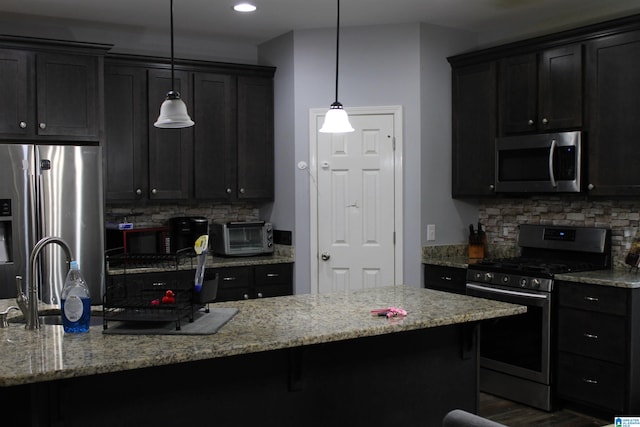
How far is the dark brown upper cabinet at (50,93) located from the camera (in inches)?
169

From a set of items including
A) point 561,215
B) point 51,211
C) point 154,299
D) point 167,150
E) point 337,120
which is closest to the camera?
point 154,299

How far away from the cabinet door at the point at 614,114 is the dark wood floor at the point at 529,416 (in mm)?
1350

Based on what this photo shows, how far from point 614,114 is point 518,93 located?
73cm

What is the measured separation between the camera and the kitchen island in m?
2.09

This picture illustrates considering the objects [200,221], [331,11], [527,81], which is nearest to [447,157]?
[527,81]

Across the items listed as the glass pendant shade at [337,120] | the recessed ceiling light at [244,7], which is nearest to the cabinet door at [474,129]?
the recessed ceiling light at [244,7]

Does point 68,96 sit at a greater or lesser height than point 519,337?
greater

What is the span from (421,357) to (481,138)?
2367mm

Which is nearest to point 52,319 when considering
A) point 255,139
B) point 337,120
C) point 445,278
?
point 337,120

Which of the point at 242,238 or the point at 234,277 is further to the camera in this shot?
→ the point at 242,238

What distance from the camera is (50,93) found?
4387mm

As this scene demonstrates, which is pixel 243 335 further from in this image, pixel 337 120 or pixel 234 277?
pixel 234 277

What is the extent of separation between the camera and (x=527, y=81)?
4.52 meters

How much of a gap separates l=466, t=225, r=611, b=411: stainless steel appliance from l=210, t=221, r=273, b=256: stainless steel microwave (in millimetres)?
1601
